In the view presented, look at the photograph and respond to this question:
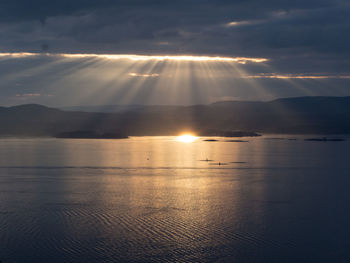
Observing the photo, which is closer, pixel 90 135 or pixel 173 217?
pixel 173 217

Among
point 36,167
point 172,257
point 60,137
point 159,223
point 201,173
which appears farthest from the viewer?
point 60,137

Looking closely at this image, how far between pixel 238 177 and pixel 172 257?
26.1 metres

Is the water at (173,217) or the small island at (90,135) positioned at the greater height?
the small island at (90,135)

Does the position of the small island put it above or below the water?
above

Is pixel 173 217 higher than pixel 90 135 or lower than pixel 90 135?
lower

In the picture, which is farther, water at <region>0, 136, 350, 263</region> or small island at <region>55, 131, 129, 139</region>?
small island at <region>55, 131, 129, 139</region>

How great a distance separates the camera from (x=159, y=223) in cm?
2325

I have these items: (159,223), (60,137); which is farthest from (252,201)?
(60,137)

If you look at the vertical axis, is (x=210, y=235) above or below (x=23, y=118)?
below

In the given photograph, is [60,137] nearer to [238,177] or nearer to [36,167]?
[36,167]

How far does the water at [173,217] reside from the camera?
18.7m

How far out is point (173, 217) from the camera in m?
24.6

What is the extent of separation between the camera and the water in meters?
Answer: 18.7

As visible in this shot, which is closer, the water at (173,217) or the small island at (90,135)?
the water at (173,217)
